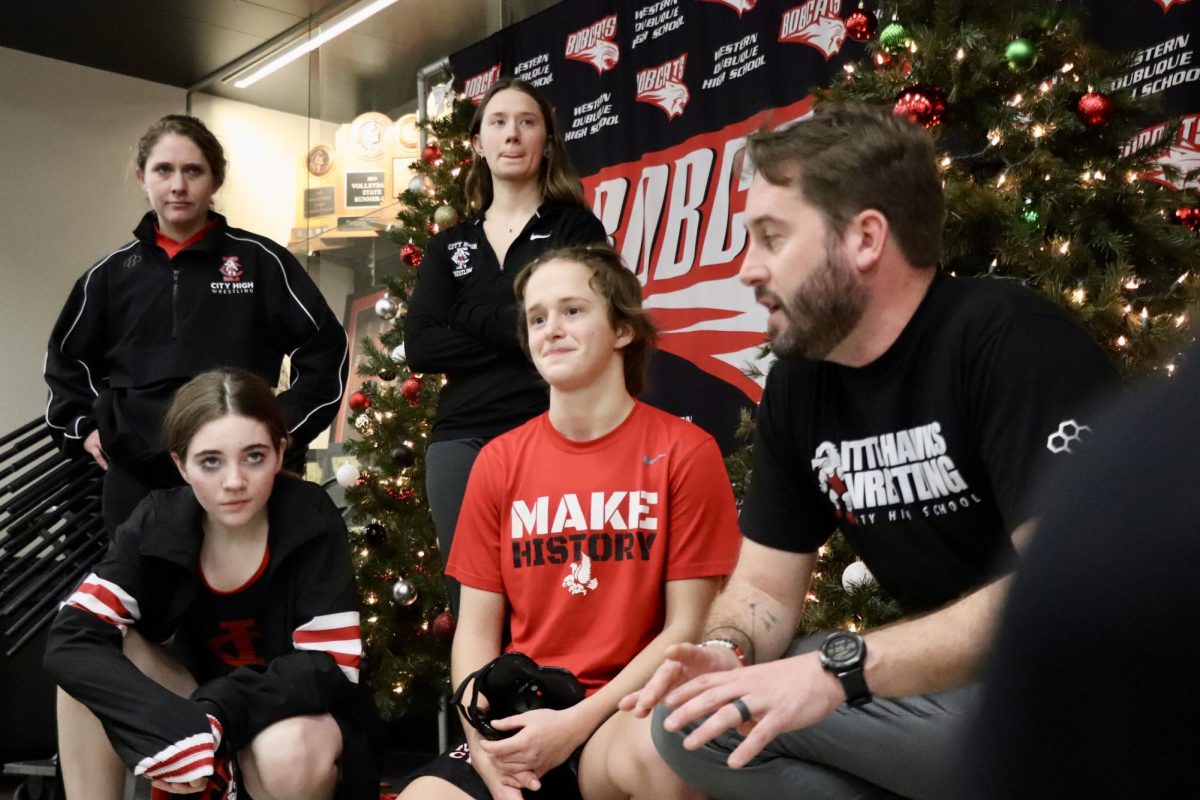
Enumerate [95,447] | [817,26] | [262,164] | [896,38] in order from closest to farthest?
[896,38]
[95,447]
[817,26]
[262,164]

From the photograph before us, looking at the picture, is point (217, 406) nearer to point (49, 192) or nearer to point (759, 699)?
point (759, 699)

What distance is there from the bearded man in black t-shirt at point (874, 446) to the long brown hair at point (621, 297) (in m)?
0.55

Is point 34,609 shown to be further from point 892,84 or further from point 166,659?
point 892,84

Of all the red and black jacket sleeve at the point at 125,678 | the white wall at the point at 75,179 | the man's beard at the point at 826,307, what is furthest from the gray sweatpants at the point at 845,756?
the white wall at the point at 75,179

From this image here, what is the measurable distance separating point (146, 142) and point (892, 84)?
1922mm

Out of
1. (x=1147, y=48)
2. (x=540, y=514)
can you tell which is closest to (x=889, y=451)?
(x=540, y=514)

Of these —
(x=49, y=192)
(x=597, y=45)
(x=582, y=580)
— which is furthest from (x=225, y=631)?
(x=49, y=192)

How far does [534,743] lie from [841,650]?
69cm

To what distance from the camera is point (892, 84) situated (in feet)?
9.39

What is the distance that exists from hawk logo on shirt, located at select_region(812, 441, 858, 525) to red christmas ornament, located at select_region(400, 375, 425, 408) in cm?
294

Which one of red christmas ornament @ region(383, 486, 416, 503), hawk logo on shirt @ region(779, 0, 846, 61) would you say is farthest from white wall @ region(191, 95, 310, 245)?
hawk logo on shirt @ region(779, 0, 846, 61)

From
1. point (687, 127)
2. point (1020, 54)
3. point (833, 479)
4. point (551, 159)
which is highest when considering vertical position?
point (687, 127)

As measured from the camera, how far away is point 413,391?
4586 mm

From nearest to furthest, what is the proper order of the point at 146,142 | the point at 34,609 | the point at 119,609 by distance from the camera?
the point at 119,609, the point at 146,142, the point at 34,609
